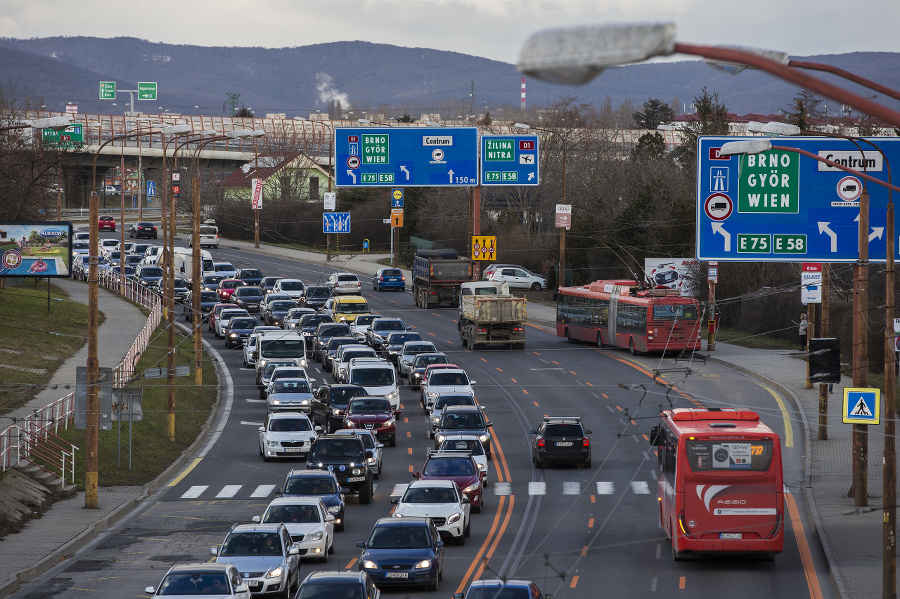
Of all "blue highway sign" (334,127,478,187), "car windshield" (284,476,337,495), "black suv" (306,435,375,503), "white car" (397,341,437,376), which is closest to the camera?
"car windshield" (284,476,337,495)

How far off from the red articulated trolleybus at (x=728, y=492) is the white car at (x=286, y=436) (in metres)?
16.0

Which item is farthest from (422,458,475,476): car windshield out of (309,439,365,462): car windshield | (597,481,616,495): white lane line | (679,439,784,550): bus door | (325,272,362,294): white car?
(325,272,362,294): white car

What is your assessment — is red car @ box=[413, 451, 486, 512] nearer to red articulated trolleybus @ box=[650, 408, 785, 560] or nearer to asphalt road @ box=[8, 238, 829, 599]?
asphalt road @ box=[8, 238, 829, 599]

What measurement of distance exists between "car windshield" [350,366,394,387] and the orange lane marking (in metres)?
16.3

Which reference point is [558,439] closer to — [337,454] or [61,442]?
[337,454]

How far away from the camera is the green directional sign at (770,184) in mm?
29578

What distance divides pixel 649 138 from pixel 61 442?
66.5 metres

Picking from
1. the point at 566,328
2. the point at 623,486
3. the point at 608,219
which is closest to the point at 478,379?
the point at 566,328

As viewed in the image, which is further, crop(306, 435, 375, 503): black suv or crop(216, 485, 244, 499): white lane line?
crop(216, 485, 244, 499): white lane line

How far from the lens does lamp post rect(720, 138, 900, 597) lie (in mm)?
18984

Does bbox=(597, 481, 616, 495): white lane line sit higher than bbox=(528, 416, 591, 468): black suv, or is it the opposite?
bbox=(528, 416, 591, 468): black suv

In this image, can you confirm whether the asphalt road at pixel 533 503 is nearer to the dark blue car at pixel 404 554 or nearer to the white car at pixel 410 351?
the dark blue car at pixel 404 554

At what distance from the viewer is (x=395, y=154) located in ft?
190

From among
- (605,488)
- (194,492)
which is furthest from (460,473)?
Result: (194,492)
